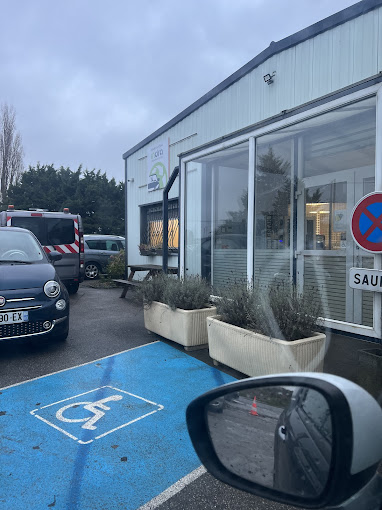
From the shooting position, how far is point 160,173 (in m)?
11.1

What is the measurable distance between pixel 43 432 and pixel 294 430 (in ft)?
8.22

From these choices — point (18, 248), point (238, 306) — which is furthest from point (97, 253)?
point (238, 306)

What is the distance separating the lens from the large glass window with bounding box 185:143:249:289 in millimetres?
6172

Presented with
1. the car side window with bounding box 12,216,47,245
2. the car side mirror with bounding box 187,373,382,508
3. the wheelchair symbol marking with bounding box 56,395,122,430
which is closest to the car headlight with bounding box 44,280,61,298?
the wheelchair symbol marking with bounding box 56,395,122,430

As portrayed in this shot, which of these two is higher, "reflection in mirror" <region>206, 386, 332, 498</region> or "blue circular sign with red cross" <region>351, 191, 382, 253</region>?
"blue circular sign with red cross" <region>351, 191, 382, 253</region>

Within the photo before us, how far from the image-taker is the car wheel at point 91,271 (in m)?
13.3

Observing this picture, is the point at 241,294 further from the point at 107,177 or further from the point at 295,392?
the point at 107,177

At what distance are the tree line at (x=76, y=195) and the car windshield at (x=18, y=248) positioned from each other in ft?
62.2

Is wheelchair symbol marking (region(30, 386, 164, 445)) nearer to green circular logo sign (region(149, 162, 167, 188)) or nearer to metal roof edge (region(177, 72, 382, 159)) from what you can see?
metal roof edge (region(177, 72, 382, 159))

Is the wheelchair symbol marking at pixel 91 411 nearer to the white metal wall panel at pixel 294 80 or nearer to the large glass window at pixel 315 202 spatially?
the large glass window at pixel 315 202

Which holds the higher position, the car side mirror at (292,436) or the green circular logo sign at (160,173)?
the green circular logo sign at (160,173)

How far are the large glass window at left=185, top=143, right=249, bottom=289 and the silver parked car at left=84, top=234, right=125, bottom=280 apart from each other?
7383mm

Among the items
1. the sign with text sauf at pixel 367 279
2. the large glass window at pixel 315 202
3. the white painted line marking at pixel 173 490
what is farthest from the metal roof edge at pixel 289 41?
the white painted line marking at pixel 173 490

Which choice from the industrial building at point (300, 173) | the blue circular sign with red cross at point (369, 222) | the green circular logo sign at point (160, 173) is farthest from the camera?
the green circular logo sign at point (160, 173)
